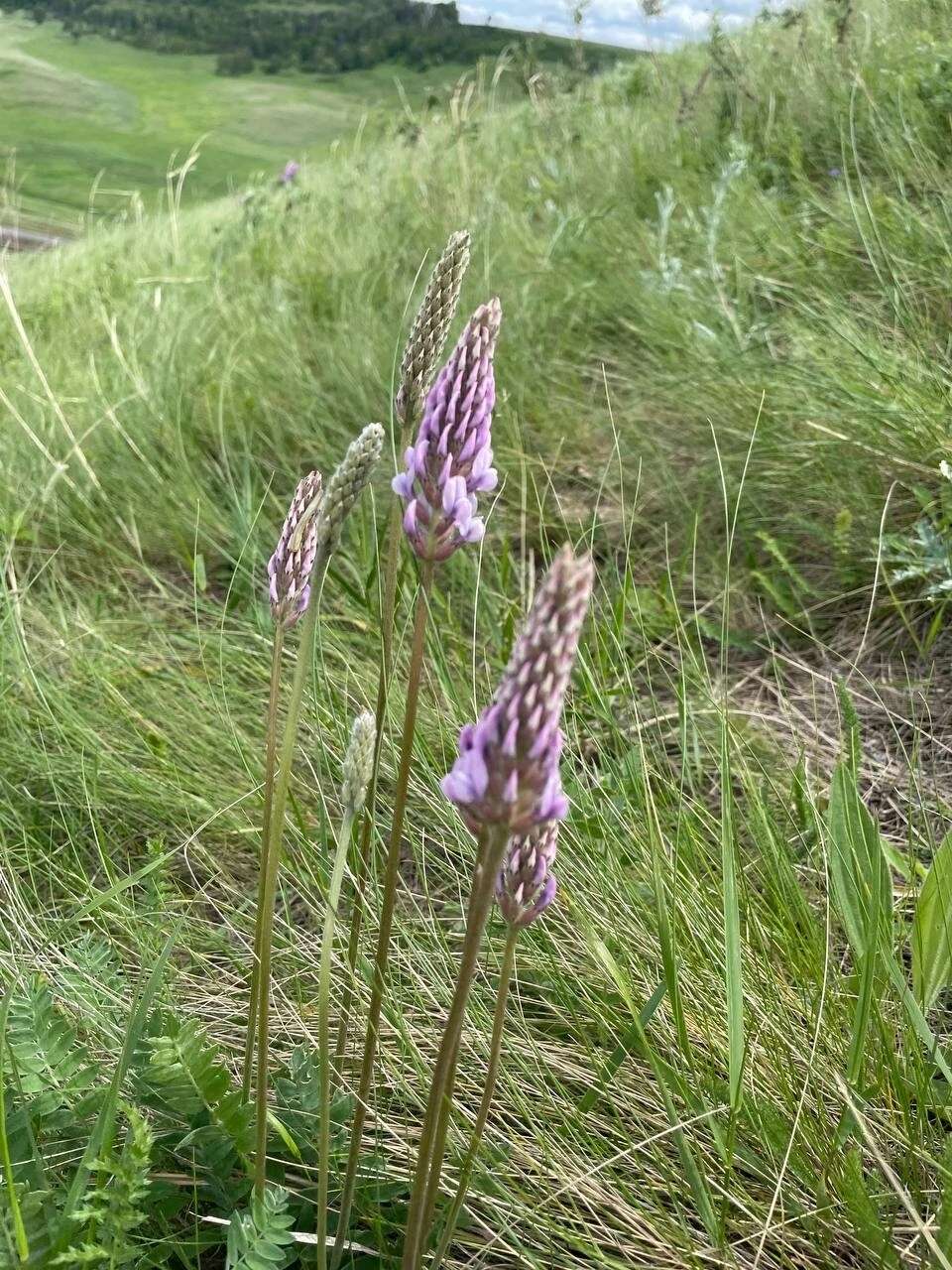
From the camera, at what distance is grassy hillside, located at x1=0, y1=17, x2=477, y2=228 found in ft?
23.9

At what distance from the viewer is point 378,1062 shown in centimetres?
156

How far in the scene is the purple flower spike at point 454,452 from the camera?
3.37 ft

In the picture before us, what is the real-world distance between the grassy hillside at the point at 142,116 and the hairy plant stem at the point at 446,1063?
5.66 meters

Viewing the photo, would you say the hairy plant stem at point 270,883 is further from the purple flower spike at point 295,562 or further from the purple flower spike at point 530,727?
the purple flower spike at point 530,727

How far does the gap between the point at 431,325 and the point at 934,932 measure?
1196 millimetres

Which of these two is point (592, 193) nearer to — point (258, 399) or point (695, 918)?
point (258, 399)

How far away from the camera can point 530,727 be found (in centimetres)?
75

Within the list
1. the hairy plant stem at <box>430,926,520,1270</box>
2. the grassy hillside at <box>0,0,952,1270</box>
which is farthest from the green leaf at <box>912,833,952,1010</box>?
the hairy plant stem at <box>430,926,520,1270</box>

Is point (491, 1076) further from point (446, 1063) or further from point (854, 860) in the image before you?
point (854, 860)

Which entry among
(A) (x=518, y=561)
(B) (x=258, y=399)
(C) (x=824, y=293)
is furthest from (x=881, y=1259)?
(B) (x=258, y=399)

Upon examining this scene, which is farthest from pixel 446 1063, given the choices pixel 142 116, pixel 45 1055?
pixel 142 116

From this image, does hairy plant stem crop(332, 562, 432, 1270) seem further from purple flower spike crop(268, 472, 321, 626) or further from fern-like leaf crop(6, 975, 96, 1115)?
fern-like leaf crop(6, 975, 96, 1115)

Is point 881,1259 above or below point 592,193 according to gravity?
below

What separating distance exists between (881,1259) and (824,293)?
3148 millimetres
